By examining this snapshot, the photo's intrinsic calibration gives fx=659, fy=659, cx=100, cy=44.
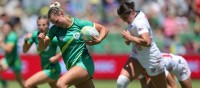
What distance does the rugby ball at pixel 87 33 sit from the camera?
11.0m

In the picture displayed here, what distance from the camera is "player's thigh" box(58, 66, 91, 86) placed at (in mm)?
10875

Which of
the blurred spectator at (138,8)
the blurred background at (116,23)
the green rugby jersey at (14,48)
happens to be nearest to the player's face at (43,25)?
the green rugby jersey at (14,48)

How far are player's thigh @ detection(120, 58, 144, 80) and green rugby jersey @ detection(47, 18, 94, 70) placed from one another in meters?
0.87

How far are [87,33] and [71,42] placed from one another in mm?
402

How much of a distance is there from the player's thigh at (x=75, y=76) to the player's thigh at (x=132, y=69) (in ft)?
2.80

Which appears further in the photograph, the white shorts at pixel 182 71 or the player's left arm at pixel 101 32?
the white shorts at pixel 182 71

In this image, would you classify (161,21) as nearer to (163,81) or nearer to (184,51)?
(184,51)

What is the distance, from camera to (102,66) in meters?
21.4

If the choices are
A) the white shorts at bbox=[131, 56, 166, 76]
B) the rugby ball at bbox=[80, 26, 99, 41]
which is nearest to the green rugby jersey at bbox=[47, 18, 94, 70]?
the rugby ball at bbox=[80, 26, 99, 41]

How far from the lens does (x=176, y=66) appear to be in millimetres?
12891

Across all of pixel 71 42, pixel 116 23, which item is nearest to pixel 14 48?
pixel 71 42

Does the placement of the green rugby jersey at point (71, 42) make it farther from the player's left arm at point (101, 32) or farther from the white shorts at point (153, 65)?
the white shorts at point (153, 65)

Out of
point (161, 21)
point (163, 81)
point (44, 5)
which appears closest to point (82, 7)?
point (44, 5)

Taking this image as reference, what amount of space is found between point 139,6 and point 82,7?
197cm
